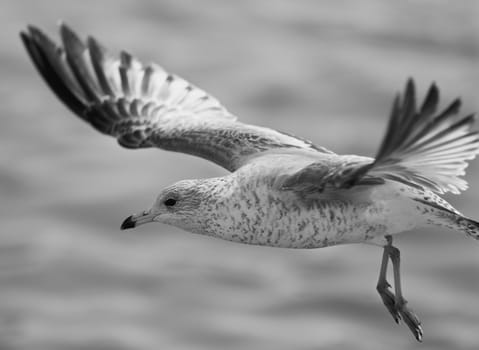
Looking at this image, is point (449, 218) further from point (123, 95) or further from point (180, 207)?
point (123, 95)

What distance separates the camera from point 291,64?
120ft

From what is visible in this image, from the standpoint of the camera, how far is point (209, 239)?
1288 inches

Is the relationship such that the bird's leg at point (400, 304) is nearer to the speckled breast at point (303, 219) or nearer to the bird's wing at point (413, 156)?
the speckled breast at point (303, 219)

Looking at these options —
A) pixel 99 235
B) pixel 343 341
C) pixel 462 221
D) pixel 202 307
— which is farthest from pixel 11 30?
pixel 462 221

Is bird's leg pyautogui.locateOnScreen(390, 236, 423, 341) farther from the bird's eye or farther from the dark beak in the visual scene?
the dark beak

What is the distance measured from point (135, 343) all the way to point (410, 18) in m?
11.5

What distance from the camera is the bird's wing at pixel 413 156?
10.3 metres

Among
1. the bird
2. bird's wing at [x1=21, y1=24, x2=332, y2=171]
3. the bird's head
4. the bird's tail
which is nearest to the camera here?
the bird

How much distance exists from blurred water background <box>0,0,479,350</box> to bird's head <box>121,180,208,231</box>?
1698cm

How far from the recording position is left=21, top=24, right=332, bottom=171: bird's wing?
46.3ft

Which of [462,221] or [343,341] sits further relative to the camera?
[343,341]

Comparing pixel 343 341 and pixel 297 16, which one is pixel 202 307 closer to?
pixel 343 341

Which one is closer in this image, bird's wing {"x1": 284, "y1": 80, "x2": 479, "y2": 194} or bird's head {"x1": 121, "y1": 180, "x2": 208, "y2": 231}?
bird's wing {"x1": 284, "y1": 80, "x2": 479, "y2": 194}

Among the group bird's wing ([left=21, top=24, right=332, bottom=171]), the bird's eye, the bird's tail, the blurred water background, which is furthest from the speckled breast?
the blurred water background
